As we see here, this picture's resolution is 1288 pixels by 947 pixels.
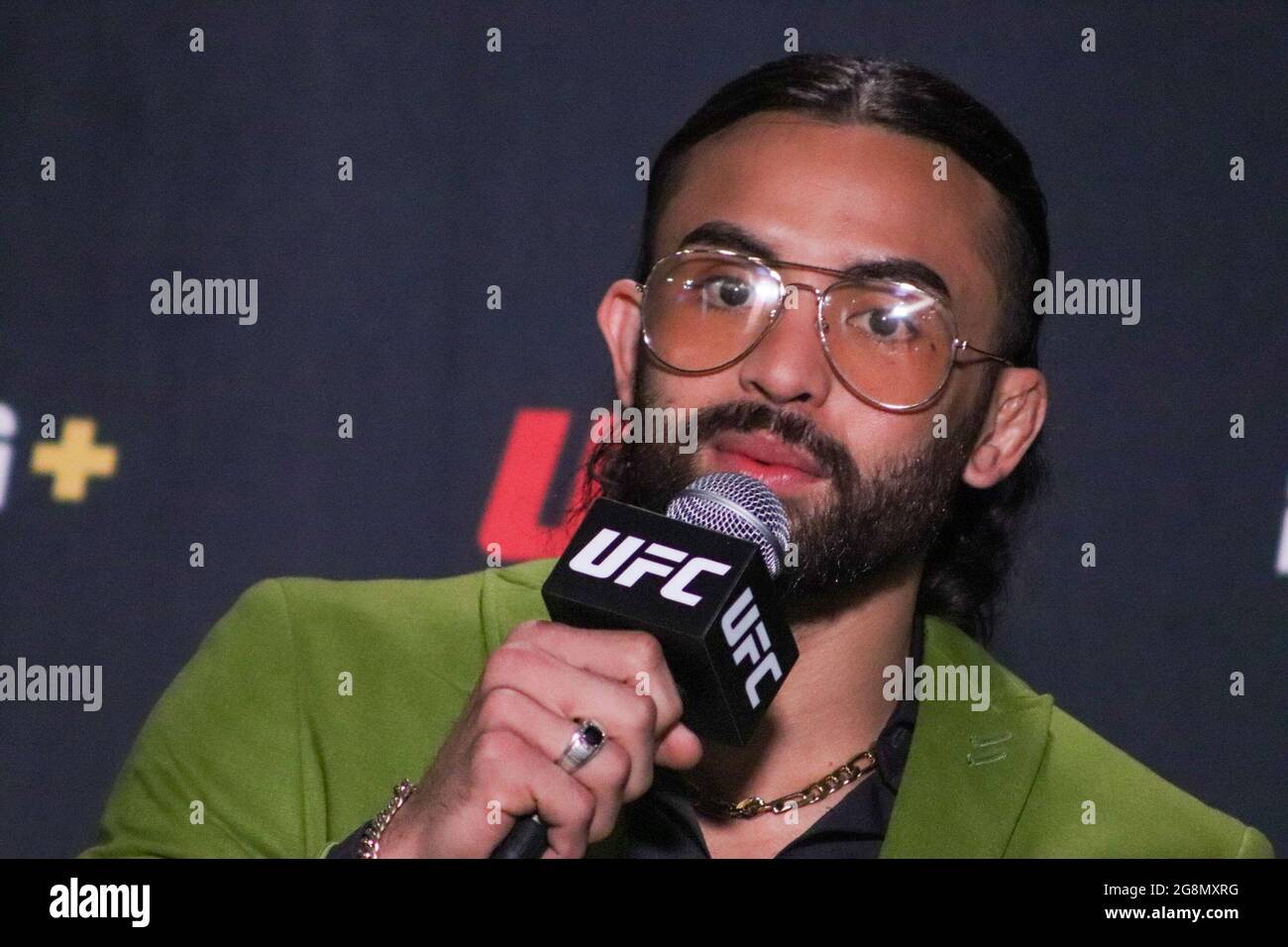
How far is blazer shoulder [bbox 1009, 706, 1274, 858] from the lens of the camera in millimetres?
1975

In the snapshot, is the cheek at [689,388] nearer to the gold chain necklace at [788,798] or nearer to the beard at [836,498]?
the beard at [836,498]

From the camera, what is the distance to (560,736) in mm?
1231

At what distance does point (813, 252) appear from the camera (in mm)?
1945

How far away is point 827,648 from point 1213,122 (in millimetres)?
1730

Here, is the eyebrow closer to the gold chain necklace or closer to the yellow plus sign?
the gold chain necklace

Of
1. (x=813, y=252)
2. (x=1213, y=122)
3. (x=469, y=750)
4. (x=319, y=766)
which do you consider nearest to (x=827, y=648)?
(x=813, y=252)

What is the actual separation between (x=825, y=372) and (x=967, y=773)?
1.71ft

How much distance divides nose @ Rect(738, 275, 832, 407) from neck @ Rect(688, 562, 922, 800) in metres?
0.32

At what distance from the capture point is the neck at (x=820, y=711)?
1.97m
